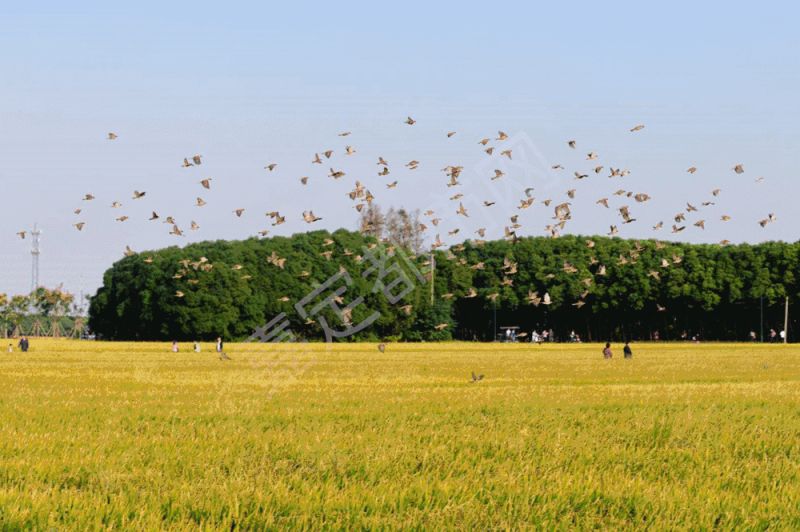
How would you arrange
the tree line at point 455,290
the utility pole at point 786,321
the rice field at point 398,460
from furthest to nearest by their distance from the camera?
1. the utility pole at point 786,321
2. the tree line at point 455,290
3. the rice field at point 398,460

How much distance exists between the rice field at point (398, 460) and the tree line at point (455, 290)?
322 ft

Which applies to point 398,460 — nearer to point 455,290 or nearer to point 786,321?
point 786,321

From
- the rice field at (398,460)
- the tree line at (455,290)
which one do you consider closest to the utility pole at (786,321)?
the tree line at (455,290)

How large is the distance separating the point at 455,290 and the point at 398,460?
5261 inches

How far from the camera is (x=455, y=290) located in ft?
488

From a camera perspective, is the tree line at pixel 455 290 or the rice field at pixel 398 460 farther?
the tree line at pixel 455 290

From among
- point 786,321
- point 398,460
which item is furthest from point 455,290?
point 398,460

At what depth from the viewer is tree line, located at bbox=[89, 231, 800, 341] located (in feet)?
438

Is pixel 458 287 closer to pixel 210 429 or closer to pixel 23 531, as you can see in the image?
pixel 210 429

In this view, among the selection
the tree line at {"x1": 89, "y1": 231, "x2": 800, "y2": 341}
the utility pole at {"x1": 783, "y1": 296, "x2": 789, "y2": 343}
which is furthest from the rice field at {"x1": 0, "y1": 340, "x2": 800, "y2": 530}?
the utility pole at {"x1": 783, "y1": 296, "x2": 789, "y2": 343}

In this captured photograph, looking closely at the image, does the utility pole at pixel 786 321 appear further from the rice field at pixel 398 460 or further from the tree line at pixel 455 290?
the rice field at pixel 398 460

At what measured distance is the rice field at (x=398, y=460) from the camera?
10.9m

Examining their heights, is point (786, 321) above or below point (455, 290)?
below

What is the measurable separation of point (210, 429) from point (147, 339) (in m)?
118
